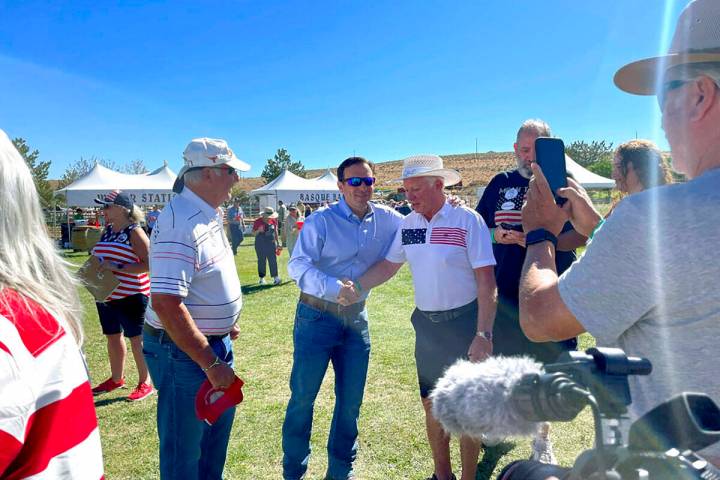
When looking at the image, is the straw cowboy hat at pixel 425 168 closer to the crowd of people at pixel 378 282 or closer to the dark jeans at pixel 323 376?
the crowd of people at pixel 378 282

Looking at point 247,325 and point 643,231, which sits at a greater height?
point 643,231

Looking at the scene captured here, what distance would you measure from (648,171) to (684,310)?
2727mm

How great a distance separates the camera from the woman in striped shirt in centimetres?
460

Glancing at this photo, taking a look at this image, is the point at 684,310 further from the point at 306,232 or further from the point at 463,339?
the point at 306,232

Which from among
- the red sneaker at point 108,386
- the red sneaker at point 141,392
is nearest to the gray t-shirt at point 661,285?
the red sneaker at point 141,392

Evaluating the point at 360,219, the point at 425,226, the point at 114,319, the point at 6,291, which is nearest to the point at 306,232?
the point at 360,219

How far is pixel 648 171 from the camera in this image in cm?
324

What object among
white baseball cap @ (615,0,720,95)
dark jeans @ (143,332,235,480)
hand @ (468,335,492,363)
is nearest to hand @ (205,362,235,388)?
dark jeans @ (143,332,235,480)

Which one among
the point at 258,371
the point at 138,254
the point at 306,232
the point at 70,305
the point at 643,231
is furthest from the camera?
the point at 258,371

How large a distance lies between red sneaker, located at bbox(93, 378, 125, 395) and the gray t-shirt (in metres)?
5.26

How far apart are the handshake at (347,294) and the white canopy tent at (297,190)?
22.7 metres

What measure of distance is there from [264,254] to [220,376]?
922cm

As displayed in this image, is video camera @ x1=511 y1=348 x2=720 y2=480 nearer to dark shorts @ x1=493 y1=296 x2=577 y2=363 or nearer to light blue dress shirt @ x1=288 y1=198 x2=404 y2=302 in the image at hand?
light blue dress shirt @ x1=288 y1=198 x2=404 y2=302

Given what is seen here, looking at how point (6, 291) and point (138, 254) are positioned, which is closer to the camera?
point (6, 291)
